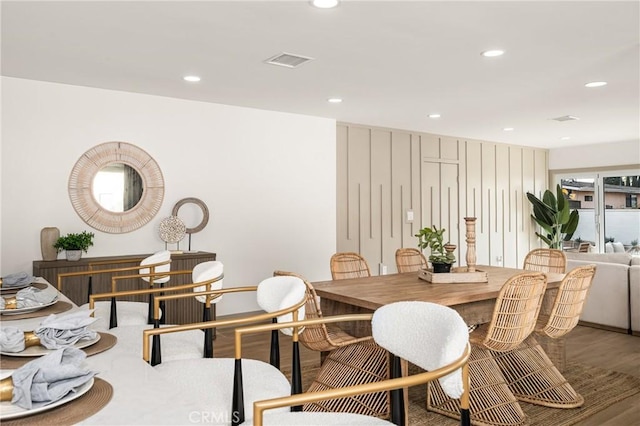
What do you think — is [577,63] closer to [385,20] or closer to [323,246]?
[385,20]

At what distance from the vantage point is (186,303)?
4758 millimetres

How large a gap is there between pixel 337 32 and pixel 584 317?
13.7 ft

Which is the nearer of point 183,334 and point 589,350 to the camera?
point 183,334

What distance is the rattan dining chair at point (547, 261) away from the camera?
454 cm

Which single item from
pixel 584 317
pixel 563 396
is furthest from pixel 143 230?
pixel 584 317

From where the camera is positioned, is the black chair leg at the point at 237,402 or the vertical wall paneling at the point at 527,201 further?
the vertical wall paneling at the point at 527,201

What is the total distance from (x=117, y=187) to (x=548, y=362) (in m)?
3.98

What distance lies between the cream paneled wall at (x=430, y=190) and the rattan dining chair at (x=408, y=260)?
74.1 inches

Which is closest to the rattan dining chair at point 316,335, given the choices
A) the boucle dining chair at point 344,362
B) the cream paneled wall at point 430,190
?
the boucle dining chair at point 344,362

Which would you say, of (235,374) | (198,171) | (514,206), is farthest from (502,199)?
(235,374)

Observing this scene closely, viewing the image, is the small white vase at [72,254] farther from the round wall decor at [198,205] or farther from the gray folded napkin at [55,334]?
the gray folded napkin at [55,334]

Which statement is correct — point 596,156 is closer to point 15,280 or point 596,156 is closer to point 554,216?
point 554,216

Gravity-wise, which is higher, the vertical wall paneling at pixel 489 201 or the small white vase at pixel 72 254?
the vertical wall paneling at pixel 489 201

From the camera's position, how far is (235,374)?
1.49 meters
